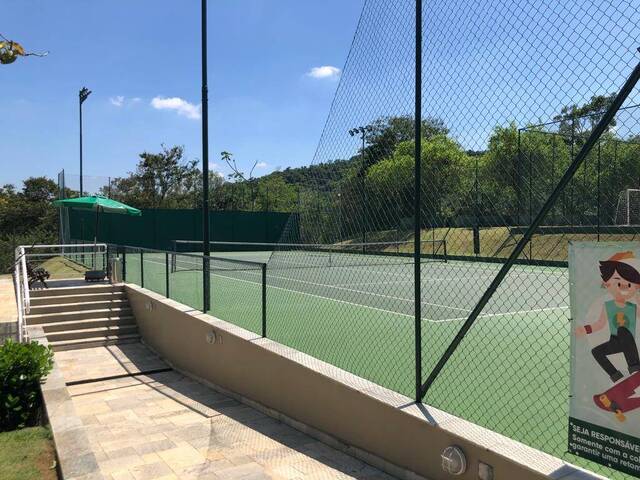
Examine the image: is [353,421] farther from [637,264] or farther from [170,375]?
[170,375]

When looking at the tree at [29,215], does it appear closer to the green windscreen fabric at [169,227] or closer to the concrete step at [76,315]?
the green windscreen fabric at [169,227]

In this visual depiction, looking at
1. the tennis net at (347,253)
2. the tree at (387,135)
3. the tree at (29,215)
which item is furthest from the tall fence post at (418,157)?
the tree at (29,215)

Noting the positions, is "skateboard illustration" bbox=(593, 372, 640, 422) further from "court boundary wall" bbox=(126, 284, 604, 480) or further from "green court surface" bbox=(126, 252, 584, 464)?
"green court surface" bbox=(126, 252, 584, 464)

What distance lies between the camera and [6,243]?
33.8m

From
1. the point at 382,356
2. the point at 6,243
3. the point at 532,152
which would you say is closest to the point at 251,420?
the point at 382,356

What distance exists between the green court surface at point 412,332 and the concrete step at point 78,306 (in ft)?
2.40

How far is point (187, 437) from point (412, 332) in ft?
12.6

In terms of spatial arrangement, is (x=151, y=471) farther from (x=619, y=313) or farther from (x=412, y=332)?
(x=412, y=332)

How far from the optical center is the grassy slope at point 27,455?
13.7ft

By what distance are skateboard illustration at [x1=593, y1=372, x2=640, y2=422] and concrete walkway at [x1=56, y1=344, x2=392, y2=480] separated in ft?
6.61

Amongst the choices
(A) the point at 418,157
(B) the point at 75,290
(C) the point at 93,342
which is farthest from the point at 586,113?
(B) the point at 75,290

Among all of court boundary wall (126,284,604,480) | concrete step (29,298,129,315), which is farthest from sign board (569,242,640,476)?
concrete step (29,298,129,315)

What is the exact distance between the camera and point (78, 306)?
12.2 metres

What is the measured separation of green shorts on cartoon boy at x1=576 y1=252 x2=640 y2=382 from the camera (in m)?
2.72
